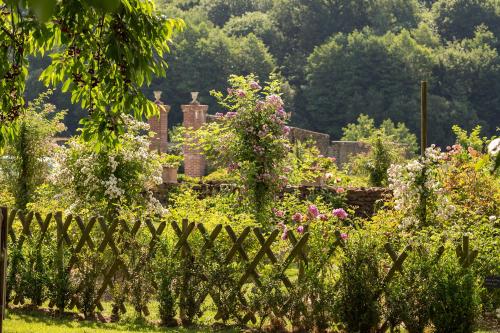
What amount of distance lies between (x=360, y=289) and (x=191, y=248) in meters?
1.51

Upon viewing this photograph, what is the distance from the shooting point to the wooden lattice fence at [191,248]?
7699 millimetres

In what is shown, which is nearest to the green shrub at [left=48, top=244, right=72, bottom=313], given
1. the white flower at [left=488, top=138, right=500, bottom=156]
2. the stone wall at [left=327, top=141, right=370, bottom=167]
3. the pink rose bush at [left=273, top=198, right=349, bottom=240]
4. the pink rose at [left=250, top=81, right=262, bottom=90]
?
the pink rose bush at [left=273, top=198, right=349, bottom=240]

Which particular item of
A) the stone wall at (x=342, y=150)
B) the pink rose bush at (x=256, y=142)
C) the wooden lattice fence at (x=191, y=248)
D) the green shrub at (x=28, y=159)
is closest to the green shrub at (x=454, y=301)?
the wooden lattice fence at (x=191, y=248)

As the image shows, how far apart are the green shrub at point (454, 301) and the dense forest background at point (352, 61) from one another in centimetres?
4584

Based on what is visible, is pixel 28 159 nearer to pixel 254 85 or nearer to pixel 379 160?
pixel 254 85

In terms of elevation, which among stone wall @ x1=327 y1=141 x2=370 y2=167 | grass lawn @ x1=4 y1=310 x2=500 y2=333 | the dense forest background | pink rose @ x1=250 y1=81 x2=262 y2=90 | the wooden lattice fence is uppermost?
the dense forest background

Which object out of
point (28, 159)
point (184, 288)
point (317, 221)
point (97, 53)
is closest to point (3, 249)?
point (97, 53)

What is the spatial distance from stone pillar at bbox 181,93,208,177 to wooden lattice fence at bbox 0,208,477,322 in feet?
56.6

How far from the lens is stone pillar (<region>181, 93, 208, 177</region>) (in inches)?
1032

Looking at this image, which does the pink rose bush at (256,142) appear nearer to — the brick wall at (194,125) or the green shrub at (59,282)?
the green shrub at (59,282)

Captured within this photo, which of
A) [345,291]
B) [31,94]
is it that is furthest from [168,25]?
[31,94]

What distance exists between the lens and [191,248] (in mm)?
8000

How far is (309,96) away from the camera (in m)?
60.9

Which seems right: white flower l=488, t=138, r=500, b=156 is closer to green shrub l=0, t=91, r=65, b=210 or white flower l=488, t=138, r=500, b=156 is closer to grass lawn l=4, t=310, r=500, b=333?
grass lawn l=4, t=310, r=500, b=333
